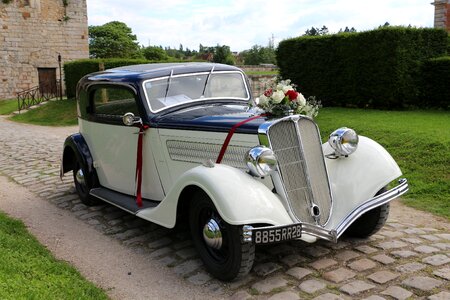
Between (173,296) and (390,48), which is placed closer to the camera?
(173,296)

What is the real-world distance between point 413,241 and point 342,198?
0.84 metres

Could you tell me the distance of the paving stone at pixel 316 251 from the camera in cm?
397

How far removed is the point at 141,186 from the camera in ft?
15.9

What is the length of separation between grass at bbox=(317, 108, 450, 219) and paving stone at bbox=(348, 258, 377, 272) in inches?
73.1

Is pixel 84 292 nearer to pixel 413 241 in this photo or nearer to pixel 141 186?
pixel 141 186

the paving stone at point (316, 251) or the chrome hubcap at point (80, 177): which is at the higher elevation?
the chrome hubcap at point (80, 177)

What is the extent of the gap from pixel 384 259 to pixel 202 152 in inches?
71.6

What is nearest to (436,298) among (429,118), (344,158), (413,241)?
(413,241)

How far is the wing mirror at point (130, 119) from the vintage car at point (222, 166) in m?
0.01

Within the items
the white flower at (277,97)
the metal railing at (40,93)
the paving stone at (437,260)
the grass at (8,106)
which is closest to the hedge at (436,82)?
the paving stone at (437,260)

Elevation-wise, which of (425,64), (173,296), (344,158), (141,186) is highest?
(425,64)

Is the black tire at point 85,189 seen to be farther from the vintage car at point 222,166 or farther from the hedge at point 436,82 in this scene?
the hedge at point 436,82

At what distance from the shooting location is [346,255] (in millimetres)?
3939

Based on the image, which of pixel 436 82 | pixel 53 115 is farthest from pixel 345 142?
pixel 53 115
